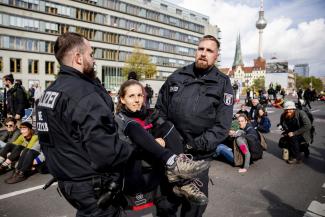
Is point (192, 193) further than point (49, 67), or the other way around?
point (49, 67)

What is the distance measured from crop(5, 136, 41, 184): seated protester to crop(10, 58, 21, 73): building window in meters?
37.7

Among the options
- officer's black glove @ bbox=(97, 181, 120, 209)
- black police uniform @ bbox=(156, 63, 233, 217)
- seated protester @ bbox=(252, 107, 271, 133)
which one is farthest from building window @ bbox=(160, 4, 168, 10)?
officer's black glove @ bbox=(97, 181, 120, 209)

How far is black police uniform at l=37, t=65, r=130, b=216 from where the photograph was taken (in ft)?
5.77

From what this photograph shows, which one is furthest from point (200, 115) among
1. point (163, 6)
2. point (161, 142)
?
point (163, 6)

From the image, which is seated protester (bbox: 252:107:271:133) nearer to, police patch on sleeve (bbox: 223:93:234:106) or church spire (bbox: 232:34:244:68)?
police patch on sleeve (bbox: 223:93:234:106)

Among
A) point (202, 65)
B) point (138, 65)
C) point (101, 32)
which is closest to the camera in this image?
point (202, 65)

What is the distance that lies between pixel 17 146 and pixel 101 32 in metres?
45.5

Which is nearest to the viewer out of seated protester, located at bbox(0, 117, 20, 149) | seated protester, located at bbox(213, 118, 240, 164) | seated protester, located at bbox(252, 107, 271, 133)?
seated protester, located at bbox(0, 117, 20, 149)

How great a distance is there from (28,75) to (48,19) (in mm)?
9224

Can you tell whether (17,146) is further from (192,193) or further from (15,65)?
(15,65)

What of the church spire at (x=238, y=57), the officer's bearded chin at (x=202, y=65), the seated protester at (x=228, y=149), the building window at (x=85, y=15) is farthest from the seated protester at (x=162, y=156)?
the church spire at (x=238, y=57)

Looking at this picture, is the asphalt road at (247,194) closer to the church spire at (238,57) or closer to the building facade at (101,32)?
the building facade at (101,32)

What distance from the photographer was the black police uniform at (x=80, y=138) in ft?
5.77

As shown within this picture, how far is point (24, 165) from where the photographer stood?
5332 millimetres
